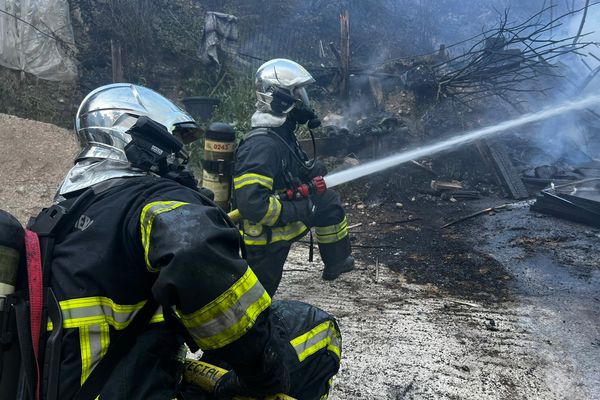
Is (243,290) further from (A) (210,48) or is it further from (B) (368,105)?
(A) (210,48)

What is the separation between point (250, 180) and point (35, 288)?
2182 mm

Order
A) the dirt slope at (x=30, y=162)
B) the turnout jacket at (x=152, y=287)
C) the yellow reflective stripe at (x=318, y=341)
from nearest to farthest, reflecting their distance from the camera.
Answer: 1. the turnout jacket at (x=152, y=287)
2. the yellow reflective stripe at (x=318, y=341)
3. the dirt slope at (x=30, y=162)

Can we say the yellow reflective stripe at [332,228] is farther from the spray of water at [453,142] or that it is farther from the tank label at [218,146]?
the spray of water at [453,142]

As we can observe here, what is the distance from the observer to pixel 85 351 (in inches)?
52.7

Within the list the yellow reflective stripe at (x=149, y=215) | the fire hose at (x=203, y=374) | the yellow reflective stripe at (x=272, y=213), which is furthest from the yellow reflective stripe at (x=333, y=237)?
the yellow reflective stripe at (x=149, y=215)

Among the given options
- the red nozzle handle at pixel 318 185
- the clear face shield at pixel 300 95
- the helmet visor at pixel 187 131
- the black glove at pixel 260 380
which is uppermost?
the clear face shield at pixel 300 95

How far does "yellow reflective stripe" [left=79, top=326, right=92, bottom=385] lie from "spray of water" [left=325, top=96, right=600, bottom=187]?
4.90 m

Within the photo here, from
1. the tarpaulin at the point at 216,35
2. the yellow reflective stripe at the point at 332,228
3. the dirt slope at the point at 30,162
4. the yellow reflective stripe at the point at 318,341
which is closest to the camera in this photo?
the yellow reflective stripe at the point at 318,341

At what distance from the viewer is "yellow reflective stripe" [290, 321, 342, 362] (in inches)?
75.1

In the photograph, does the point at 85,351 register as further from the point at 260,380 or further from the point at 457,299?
the point at 457,299

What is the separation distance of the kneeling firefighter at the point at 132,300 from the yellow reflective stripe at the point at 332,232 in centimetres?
290

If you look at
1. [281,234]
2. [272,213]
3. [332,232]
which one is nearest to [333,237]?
[332,232]

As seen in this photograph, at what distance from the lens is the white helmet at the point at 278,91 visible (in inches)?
150

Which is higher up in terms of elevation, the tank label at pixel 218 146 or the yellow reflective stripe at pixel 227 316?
the tank label at pixel 218 146
